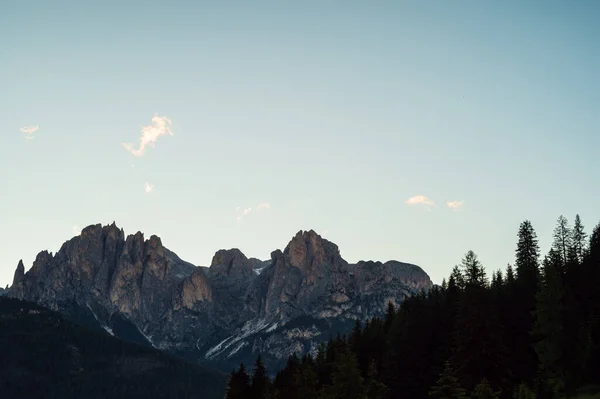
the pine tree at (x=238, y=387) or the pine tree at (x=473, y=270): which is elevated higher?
the pine tree at (x=473, y=270)

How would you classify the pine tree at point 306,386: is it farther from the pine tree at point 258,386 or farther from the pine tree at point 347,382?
the pine tree at point 347,382

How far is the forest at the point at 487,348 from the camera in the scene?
78000mm

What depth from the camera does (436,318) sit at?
10512cm

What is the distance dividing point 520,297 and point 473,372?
24653 millimetres

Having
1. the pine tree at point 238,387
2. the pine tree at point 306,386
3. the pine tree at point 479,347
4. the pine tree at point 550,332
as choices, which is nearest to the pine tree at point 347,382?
the pine tree at point 306,386

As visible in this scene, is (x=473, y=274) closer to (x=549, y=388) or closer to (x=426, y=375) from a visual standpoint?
(x=426, y=375)

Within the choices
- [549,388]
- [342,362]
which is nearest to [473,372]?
[549,388]

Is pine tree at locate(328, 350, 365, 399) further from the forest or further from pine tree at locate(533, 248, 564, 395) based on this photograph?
pine tree at locate(533, 248, 564, 395)

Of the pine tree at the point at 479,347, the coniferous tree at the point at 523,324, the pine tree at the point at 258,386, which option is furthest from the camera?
the pine tree at the point at 258,386

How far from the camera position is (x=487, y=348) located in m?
78.0

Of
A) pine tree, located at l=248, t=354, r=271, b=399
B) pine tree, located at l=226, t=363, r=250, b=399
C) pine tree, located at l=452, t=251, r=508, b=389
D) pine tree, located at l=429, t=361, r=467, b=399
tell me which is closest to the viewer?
pine tree, located at l=429, t=361, r=467, b=399

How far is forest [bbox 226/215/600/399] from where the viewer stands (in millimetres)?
78000

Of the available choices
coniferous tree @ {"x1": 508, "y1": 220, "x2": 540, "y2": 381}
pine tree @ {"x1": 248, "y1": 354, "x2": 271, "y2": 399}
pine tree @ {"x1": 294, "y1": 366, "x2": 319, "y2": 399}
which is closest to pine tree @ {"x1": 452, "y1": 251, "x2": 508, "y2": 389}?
coniferous tree @ {"x1": 508, "y1": 220, "x2": 540, "y2": 381}

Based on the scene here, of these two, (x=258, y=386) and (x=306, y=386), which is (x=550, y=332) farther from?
(x=258, y=386)
